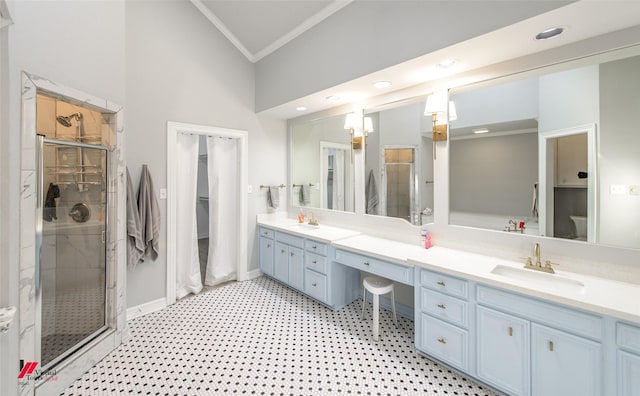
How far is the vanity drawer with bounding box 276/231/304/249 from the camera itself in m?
3.13

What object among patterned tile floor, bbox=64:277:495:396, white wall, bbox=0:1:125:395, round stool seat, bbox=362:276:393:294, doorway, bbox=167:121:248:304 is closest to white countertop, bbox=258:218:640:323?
round stool seat, bbox=362:276:393:294

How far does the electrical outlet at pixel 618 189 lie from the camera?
1.64m

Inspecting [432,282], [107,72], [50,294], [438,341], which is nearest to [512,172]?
[432,282]

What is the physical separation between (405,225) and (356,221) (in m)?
0.66

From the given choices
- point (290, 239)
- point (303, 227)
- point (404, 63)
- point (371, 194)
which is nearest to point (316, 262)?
point (290, 239)

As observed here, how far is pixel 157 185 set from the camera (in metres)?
2.89

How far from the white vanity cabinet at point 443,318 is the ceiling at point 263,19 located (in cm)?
259

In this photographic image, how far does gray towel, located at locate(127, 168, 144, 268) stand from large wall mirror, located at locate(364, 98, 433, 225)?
2.45 metres

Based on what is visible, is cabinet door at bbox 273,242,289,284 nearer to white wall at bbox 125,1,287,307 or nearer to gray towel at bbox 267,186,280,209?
white wall at bbox 125,1,287,307

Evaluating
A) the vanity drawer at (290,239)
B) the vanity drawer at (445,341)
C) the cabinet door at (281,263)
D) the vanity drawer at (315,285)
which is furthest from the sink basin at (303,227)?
the vanity drawer at (445,341)

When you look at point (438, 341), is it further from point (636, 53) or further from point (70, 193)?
point (70, 193)

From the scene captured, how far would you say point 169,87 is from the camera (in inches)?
116

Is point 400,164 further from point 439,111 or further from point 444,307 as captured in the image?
point 444,307

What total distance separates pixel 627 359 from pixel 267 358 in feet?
7.14
